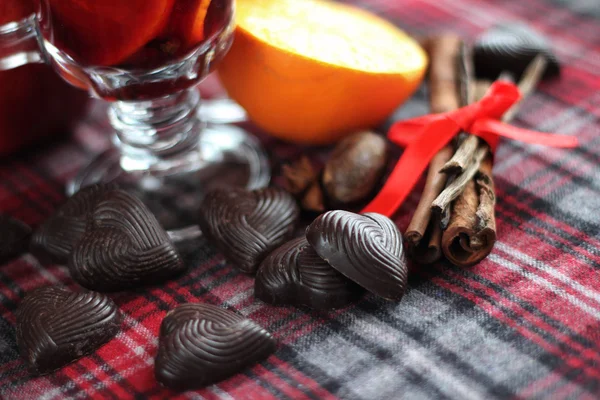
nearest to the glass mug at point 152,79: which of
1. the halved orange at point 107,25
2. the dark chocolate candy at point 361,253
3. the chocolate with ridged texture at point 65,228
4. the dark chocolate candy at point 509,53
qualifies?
the halved orange at point 107,25

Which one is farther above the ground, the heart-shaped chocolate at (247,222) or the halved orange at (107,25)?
the halved orange at (107,25)

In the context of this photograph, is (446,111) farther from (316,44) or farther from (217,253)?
(217,253)

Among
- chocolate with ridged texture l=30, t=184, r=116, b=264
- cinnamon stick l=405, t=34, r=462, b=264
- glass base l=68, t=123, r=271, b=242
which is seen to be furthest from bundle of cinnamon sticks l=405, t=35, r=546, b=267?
chocolate with ridged texture l=30, t=184, r=116, b=264

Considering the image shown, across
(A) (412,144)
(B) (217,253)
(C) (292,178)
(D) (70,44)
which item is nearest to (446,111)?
(A) (412,144)

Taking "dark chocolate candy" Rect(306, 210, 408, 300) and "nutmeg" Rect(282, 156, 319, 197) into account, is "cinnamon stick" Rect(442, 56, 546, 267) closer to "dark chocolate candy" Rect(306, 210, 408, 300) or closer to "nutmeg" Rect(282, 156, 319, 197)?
"dark chocolate candy" Rect(306, 210, 408, 300)

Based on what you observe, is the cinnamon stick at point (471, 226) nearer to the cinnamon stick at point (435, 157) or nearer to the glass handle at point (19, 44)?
the cinnamon stick at point (435, 157)
